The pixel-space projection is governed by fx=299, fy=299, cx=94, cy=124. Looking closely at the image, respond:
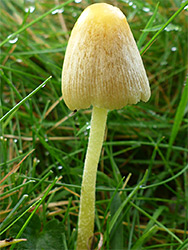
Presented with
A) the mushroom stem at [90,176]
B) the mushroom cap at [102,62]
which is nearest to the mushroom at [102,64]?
the mushroom cap at [102,62]

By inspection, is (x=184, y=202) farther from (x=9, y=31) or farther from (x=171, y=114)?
(x=9, y=31)

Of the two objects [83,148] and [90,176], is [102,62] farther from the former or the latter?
[83,148]

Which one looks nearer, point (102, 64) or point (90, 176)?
point (102, 64)

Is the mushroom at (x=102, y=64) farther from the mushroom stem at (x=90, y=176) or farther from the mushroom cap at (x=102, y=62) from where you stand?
the mushroom stem at (x=90, y=176)

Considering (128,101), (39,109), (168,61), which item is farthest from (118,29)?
(168,61)

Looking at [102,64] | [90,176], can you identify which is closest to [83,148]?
[90,176]

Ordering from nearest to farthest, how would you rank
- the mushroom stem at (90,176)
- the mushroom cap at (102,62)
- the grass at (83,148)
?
1. the mushroom cap at (102,62)
2. the mushroom stem at (90,176)
3. the grass at (83,148)

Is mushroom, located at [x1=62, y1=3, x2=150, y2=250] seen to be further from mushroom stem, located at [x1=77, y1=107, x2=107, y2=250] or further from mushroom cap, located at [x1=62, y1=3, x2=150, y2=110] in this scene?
mushroom stem, located at [x1=77, y1=107, x2=107, y2=250]
